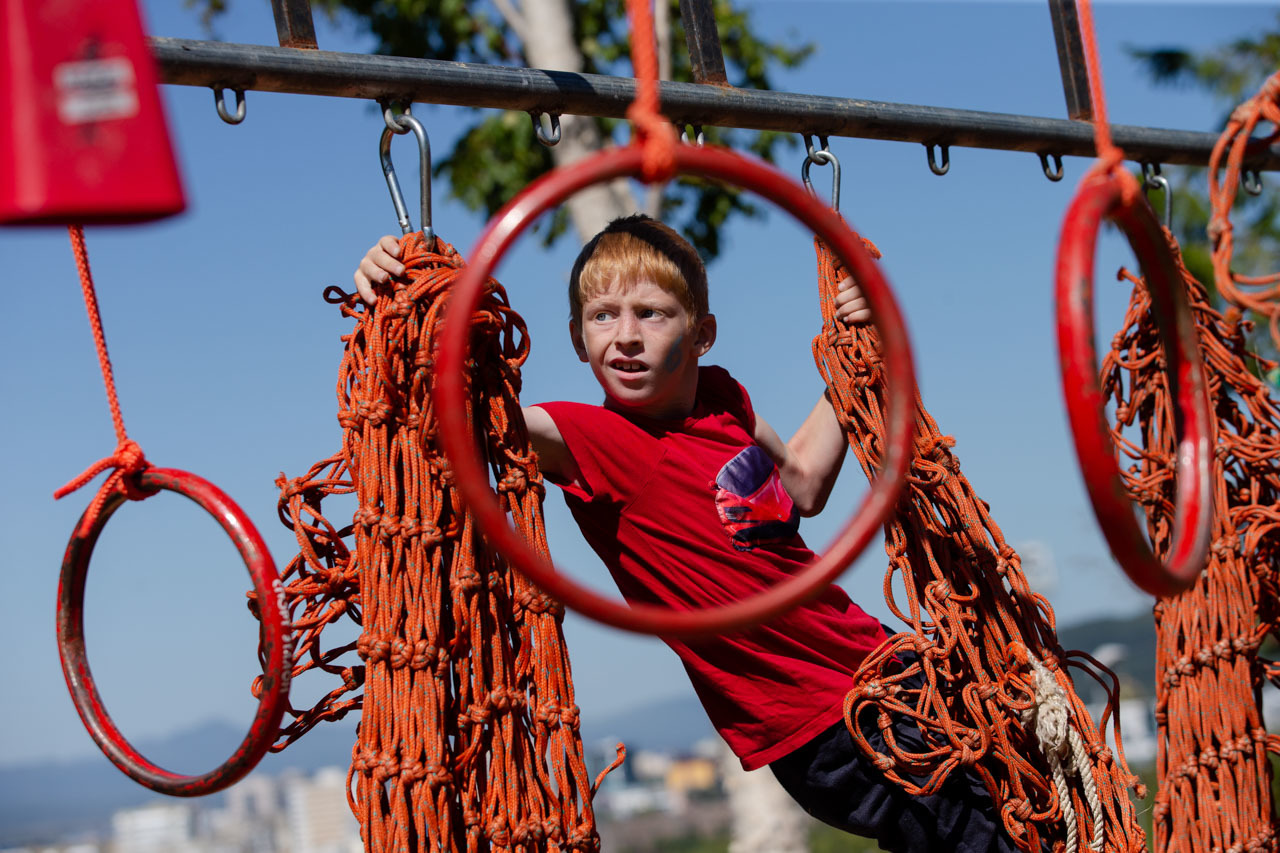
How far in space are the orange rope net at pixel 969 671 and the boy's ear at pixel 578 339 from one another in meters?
0.48

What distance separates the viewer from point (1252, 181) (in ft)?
11.1

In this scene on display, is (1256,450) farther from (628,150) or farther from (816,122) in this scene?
(628,150)

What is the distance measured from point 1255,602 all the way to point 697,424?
137cm

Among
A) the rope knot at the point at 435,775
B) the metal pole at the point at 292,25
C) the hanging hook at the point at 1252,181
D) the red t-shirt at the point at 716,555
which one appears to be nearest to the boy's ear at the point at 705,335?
the red t-shirt at the point at 716,555

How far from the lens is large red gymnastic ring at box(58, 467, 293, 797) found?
1855 mm

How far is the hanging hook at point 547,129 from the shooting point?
2.43 metres

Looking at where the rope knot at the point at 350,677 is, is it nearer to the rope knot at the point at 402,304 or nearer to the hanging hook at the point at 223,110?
the rope knot at the point at 402,304

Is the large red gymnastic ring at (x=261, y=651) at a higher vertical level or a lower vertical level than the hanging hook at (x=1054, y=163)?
lower

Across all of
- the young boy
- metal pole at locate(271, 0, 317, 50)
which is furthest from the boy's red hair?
metal pole at locate(271, 0, 317, 50)

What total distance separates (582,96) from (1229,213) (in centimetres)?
124

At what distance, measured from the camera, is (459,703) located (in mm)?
2094

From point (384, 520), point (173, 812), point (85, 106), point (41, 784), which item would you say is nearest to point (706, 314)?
point (384, 520)

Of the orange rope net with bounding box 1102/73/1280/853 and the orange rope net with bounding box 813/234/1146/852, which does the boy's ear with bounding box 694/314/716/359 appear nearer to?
the orange rope net with bounding box 813/234/1146/852

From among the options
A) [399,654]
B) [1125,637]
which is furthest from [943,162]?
[1125,637]
